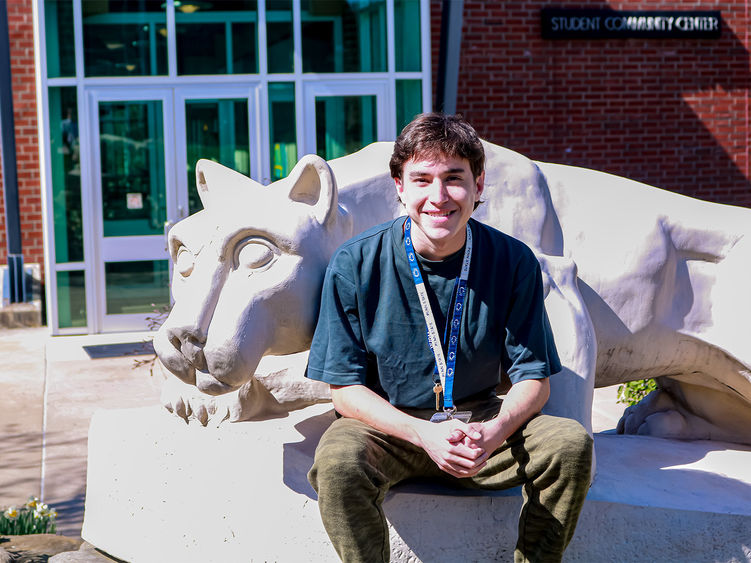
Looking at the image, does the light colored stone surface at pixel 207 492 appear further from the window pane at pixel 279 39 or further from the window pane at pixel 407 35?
the window pane at pixel 407 35

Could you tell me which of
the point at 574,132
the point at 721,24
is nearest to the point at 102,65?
the point at 574,132

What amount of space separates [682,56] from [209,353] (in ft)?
33.3

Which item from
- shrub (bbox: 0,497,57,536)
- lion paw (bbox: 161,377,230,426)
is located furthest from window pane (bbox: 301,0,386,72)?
lion paw (bbox: 161,377,230,426)

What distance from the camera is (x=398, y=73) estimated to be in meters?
9.77

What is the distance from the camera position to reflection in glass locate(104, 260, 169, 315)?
31.0 feet

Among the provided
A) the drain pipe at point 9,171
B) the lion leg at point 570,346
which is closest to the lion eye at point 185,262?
the lion leg at point 570,346

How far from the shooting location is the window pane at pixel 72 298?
937 centimetres

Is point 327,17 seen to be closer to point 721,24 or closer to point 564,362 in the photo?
point 721,24

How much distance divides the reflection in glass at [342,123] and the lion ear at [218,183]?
6.95 m

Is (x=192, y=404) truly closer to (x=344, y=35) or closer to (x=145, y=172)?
(x=145, y=172)

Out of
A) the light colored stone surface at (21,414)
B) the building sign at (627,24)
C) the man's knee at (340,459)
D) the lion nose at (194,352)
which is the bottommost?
the light colored stone surface at (21,414)

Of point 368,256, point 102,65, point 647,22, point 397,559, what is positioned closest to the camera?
point 368,256

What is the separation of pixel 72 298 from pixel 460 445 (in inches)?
306

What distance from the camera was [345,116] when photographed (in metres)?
9.81
